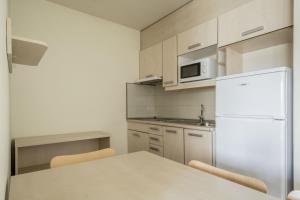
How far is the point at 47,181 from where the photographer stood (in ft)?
2.79

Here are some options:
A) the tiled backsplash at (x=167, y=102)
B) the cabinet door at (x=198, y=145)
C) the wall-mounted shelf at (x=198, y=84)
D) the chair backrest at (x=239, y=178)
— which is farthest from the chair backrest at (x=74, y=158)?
the tiled backsplash at (x=167, y=102)

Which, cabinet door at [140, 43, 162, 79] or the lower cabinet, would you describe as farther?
cabinet door at [140, 43, 162, 79]

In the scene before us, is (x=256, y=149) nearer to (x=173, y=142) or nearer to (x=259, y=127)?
(x=259, y=127)

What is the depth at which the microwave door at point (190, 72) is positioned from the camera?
218 cm

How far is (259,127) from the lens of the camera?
1467 millimetres

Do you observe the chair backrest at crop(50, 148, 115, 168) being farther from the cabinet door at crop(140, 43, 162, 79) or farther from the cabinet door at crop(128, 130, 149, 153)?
the cabinet door at crop(140, 43, 162, 79)

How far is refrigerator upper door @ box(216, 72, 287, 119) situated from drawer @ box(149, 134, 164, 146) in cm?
93

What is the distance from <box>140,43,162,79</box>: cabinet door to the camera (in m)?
2.81

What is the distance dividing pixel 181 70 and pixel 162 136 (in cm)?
91

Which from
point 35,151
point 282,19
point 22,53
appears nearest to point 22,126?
point 35,151

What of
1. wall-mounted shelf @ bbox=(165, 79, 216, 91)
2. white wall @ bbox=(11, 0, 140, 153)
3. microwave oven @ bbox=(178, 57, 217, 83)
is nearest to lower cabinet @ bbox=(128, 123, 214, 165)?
white wall @ bbox=(11, 0, 140, 153)

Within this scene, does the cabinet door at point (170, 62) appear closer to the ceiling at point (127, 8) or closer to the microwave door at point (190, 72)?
the microwave door at point (190, 72)

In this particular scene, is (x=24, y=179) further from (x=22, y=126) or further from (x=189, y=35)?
(x=189, y=35)

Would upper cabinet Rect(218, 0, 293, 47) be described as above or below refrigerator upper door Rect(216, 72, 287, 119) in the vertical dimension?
above
